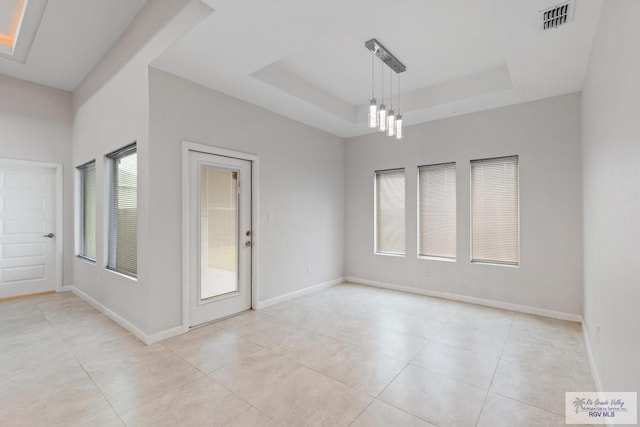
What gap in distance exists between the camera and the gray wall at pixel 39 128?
4.61 m

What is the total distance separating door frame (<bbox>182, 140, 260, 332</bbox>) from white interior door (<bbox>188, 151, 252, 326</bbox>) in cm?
6

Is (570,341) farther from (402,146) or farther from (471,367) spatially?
(402,146)

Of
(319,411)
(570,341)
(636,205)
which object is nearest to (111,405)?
(319,411)

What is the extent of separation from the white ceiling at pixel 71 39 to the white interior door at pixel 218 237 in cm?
173

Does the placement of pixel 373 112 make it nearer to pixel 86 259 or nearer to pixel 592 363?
pixel 592 363

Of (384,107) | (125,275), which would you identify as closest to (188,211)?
(125,275)

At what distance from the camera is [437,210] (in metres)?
4.81

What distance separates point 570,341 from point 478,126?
294 cm

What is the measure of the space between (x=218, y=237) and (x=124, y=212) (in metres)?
1.23

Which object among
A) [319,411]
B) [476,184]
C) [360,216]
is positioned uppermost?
[476,184]

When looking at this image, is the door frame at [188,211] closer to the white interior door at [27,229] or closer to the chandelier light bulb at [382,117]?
the chandelier light bulb at [382,117]

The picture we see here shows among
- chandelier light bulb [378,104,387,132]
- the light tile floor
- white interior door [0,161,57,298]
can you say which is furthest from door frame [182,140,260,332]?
white interior door [0,161,57,298]

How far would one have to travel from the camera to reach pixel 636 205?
1413 millimetres

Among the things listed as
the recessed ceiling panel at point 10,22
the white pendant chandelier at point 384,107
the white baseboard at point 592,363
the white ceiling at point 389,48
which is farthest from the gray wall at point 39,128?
the white baseboard at point 592,363
